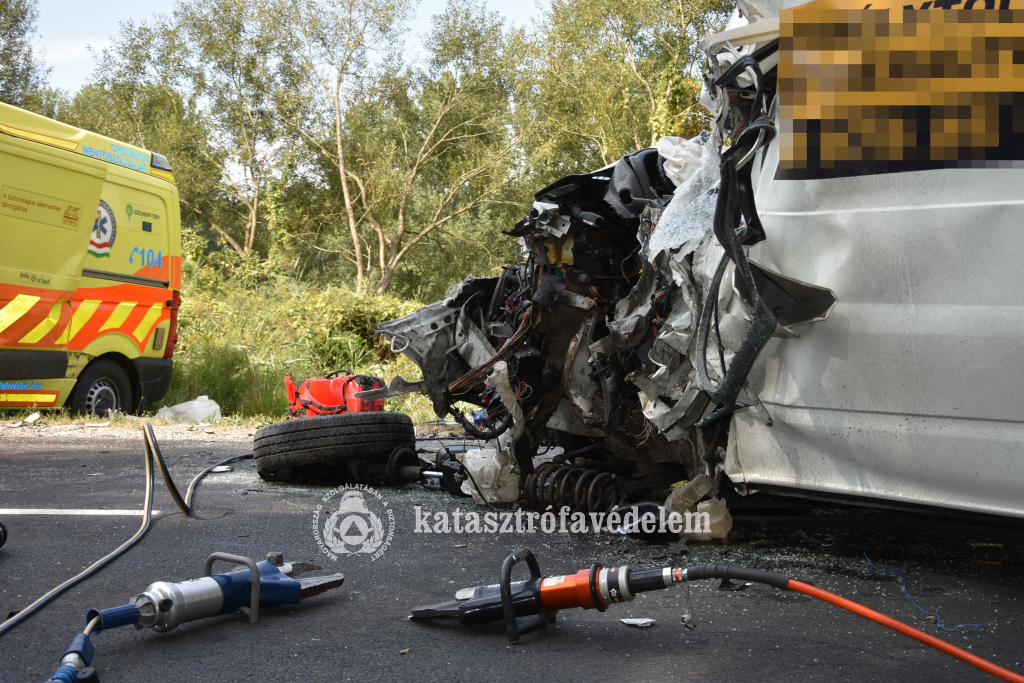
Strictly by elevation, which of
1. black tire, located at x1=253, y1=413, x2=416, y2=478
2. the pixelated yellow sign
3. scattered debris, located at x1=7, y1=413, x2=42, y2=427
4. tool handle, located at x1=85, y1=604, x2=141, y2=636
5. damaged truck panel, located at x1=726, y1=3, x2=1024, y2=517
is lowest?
tool handle, located at x1=85, y1=604, x2=141, y2=636

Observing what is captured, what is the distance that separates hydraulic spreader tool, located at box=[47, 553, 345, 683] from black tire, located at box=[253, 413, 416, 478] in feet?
5.98

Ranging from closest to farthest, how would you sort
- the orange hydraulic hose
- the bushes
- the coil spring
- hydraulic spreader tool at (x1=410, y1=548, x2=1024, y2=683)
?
the orange hydraulic hose, hydraulic spreader tool at (x1=410, y1=548, x2=1024, y2=683), the coil spring, the bushes

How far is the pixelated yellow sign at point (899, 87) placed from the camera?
2125mm

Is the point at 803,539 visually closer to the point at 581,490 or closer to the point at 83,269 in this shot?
the point at 581,490

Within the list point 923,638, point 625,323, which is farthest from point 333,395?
point 923,638

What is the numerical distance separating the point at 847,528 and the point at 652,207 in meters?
1.67

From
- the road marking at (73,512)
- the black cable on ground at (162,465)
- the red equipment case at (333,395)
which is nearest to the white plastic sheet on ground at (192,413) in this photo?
the red equipment case at (333,395)

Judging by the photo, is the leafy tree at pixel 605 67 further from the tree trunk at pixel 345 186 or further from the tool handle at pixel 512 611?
the tool handle at pixel 512 611

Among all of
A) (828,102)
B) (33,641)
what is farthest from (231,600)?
(828,102)

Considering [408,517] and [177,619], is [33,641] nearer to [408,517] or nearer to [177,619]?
[177,619]

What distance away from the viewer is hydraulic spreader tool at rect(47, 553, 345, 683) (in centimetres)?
201

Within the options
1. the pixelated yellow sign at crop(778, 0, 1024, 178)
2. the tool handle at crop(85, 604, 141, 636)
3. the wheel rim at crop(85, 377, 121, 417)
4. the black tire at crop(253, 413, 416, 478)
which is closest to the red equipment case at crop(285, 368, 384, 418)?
the black tire at crop(253, 413, 416, 478)

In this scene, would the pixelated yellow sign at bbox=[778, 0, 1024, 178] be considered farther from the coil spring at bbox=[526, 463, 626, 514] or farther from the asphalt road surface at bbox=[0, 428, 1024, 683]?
the coil spring at bbox=[526, 463, 626, 514]

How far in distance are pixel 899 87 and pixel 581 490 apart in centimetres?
204
